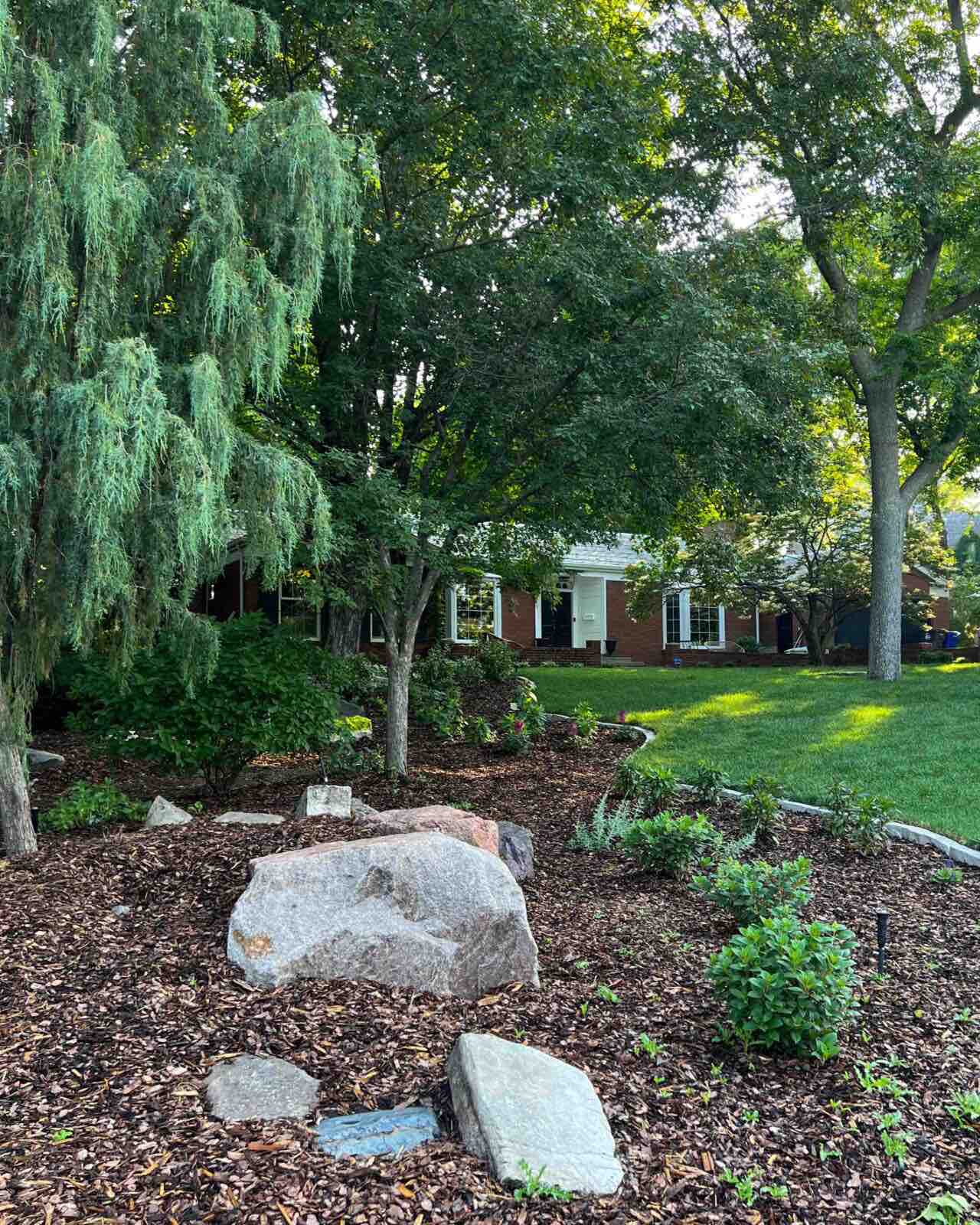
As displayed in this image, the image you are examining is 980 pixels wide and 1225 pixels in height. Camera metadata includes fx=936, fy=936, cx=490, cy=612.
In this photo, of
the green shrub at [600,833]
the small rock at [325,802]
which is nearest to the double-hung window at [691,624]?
the green shrub at [600,833]

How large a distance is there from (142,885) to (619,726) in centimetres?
786

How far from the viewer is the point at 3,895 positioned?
418cm

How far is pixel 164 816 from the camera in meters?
5.82

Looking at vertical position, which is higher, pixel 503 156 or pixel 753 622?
pixel 503 156

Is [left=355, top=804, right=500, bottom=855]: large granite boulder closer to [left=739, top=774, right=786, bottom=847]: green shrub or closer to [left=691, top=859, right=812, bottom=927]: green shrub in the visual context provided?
[left=691, top=859, right=812, bottom=927]: green shrub

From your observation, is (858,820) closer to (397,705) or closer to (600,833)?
(600,833)

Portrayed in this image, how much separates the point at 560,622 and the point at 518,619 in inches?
91.5

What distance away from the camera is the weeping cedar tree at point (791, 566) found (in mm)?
18672

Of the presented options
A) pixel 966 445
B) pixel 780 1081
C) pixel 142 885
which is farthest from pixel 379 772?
pixel 966 445

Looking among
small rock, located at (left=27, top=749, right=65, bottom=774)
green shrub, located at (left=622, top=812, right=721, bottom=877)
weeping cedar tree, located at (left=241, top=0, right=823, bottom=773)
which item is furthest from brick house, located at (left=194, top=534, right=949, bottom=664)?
green shrub, located at (left=622, top=812, right=721, bottom=877)

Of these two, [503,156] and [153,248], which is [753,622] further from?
[153,248]

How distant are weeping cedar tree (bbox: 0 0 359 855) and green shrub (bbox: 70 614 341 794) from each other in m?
1.51

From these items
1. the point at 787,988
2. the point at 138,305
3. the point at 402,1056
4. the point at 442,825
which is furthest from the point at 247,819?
the point at 787,988

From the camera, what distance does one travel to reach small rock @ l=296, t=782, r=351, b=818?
5797 mm
